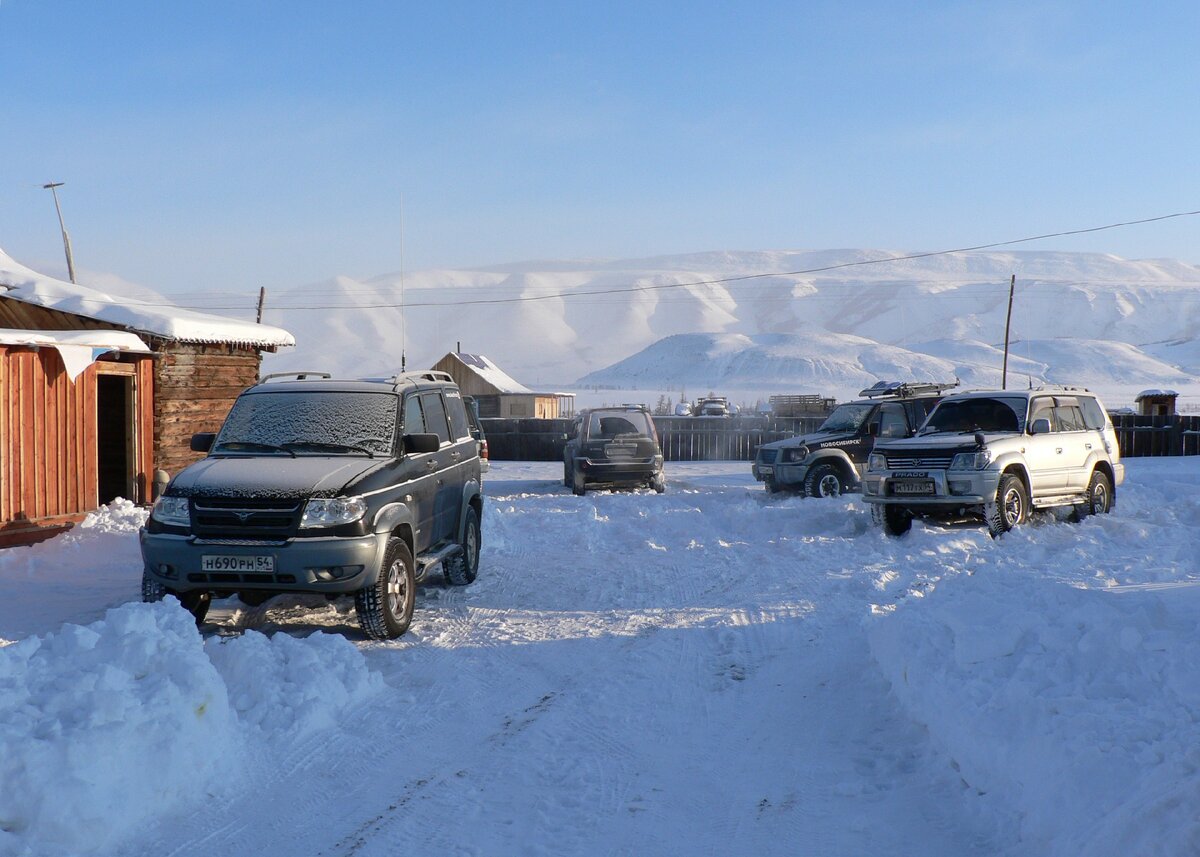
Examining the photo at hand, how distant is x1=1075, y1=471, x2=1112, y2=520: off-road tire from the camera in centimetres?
1436

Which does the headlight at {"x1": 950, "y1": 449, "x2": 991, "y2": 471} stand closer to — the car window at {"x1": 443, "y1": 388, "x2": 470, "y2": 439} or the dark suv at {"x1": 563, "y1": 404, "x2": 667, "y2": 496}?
the car window at {"x1": 443, "y1": 388, "x2": 470, "y2": 439}

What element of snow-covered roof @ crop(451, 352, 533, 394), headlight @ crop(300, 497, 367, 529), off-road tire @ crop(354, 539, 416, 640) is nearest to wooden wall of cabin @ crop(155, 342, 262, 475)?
off-road tire @ crop(354, 539, 416, 640)

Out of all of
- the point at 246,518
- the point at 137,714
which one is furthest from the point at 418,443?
the point at 137,714

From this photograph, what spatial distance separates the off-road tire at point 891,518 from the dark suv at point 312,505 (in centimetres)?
677

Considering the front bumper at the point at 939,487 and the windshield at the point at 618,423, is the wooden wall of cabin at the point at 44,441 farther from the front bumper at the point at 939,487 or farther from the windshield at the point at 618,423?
the front bumper at the point at 939,487

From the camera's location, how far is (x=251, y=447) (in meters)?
8.27

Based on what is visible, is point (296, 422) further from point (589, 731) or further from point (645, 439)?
point (645, 439)

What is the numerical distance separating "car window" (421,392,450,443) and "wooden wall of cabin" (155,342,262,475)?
27.5 feet

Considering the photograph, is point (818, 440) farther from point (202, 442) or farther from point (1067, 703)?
point (1067, 703)

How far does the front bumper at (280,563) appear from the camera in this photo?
711 centimetres

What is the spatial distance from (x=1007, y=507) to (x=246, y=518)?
31.7 feet

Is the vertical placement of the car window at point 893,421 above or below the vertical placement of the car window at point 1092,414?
below

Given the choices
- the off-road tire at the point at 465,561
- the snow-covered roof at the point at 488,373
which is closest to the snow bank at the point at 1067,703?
the off-road tire at the point at 465,561

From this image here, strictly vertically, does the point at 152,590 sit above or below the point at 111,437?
below
